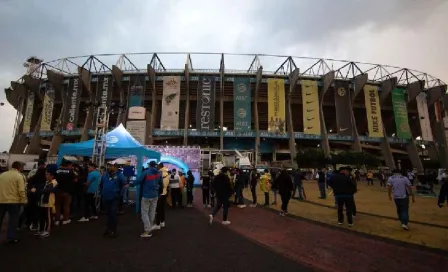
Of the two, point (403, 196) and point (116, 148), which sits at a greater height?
point (116, 148)

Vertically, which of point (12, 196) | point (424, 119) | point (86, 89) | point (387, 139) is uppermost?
point (86, 89)

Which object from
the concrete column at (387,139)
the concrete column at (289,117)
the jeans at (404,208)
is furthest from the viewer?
the concrete column at (387,139)

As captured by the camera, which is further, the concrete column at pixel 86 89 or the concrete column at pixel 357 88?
the concrete column at pixel 357 88

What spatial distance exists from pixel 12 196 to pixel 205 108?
37.9 meters

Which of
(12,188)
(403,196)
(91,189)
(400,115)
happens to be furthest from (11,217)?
(400,115)

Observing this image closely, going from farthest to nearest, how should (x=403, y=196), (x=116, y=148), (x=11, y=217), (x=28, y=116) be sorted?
(x=28, y=116) < (x=116, y=148) < (x=403, y=196) < (x=11, y=217)

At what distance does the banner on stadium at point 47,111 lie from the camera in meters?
44.2

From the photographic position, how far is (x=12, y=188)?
220 inches

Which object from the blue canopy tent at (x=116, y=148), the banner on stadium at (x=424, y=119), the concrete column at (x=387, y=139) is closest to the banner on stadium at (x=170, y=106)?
the blue canopy tent at (x=116, y=148)

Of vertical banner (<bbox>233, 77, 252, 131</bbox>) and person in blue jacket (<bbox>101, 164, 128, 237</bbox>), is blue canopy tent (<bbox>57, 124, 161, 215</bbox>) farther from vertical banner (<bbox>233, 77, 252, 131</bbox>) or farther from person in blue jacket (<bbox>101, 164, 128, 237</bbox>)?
vertical banner (<bbox>233, 77, 252, 131</bbox>)

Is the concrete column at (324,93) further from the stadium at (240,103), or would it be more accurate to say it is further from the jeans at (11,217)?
the jeans at (11,217)

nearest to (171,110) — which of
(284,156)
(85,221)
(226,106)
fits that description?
(226,106)

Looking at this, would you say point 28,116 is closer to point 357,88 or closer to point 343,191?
point 343,191

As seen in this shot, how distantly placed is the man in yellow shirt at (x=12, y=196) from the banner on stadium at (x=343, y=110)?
44.2m
